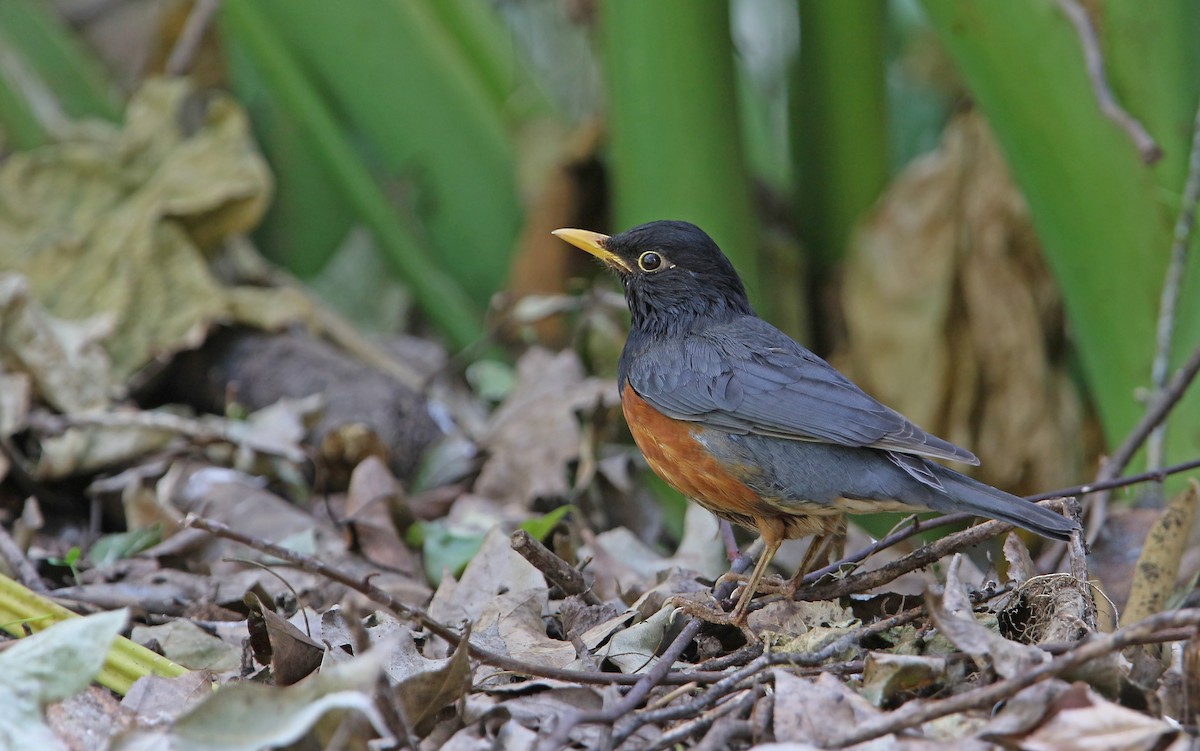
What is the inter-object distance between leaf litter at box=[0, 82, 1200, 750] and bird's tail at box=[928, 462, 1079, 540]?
110 mm

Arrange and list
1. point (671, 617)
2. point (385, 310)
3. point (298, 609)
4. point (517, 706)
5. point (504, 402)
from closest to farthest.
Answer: point (517, 706)
point (671, 617)
point (298, 609)
point (504, 402)
point (385, 310)

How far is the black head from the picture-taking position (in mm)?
4031

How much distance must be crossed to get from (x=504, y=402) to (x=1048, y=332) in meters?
2.33

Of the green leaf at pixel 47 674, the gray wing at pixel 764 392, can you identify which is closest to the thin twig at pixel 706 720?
the gray wing at pixel 764 392

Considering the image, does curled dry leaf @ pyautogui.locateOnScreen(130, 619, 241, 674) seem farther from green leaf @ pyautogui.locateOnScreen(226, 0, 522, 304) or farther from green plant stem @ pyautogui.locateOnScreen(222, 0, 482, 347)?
green leaf @ pyautogui.locateOnScreen(226, 0, 522, 304)

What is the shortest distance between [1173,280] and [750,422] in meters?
1.72

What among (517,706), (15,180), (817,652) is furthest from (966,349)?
(15,180)

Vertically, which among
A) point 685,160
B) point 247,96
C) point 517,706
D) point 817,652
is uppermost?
point 247,96

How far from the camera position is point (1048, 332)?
17.6ft

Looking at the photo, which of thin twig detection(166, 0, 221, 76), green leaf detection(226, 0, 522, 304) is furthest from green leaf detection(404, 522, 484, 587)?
thin twig detection(166, 0, 221, 76)

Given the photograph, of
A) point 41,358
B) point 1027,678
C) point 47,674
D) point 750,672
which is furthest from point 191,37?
point 1027,678

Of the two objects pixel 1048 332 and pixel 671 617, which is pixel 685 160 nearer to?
pixel 1048 332

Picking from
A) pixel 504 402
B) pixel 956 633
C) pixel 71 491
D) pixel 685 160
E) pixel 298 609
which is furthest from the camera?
pixel 504 402

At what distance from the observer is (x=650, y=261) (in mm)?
4070
